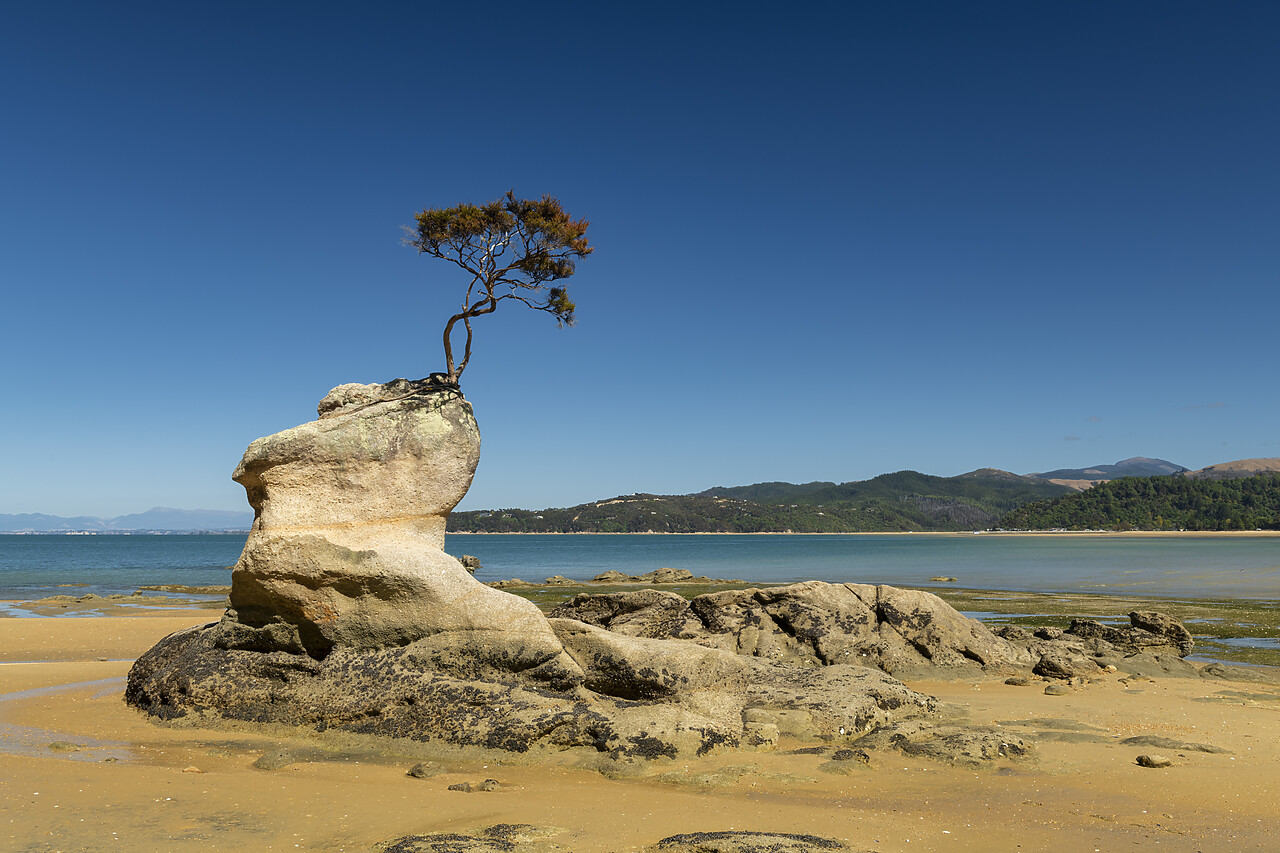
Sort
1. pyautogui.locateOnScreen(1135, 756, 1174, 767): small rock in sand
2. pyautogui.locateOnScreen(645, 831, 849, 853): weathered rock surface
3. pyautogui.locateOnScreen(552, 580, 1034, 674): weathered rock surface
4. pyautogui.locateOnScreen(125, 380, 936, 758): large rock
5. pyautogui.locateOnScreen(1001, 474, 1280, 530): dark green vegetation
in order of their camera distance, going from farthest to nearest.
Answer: pyautogui.locateOnScreen(1001, 474, 1280, 530): dark green vegetation < pyautogui.locateOnScreen(552, 580, 1034, 674): weathered rock surface < pyautogui.locateOnScreen(125, 380, 936, 758): large rock < pyautogui.locateOnScreen(1135, 756, 1174, 767): small rock in sand < pyautogui.locateOnScreen(645, 831, 849, 853): weathered rock surface

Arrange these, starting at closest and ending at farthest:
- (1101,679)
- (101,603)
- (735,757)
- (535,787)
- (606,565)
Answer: (535,787) < (735,757) < (1101,679) < (101,603) < (606,565)

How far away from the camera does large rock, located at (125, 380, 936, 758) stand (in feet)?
31.0

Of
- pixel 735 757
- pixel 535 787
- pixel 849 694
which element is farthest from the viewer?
pixel 849 694

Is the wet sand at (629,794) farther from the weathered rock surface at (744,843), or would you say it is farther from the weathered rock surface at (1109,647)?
the weathered rock surface at (1109,647)

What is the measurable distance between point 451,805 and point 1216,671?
14977mm

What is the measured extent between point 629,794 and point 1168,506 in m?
176

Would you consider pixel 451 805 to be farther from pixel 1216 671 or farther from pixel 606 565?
pixel 606 565

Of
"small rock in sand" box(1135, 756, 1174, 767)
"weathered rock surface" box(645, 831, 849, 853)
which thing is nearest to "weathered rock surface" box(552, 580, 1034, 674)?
"small rock in sand" box(1135, 756, 1174, 767)

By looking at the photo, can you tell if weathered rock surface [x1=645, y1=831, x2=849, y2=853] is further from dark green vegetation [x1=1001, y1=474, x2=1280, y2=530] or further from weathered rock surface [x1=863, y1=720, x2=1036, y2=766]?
dark green vegetation [x1=1001, y1=474, x2=1280, y2=530]

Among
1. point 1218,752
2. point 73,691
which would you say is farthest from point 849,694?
point 73,691

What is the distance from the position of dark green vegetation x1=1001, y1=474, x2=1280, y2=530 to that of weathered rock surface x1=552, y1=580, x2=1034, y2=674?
153m

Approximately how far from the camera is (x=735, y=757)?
883cm

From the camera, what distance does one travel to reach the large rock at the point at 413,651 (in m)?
9.45

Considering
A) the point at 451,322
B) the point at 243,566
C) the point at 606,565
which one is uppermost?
the point at 451,322
